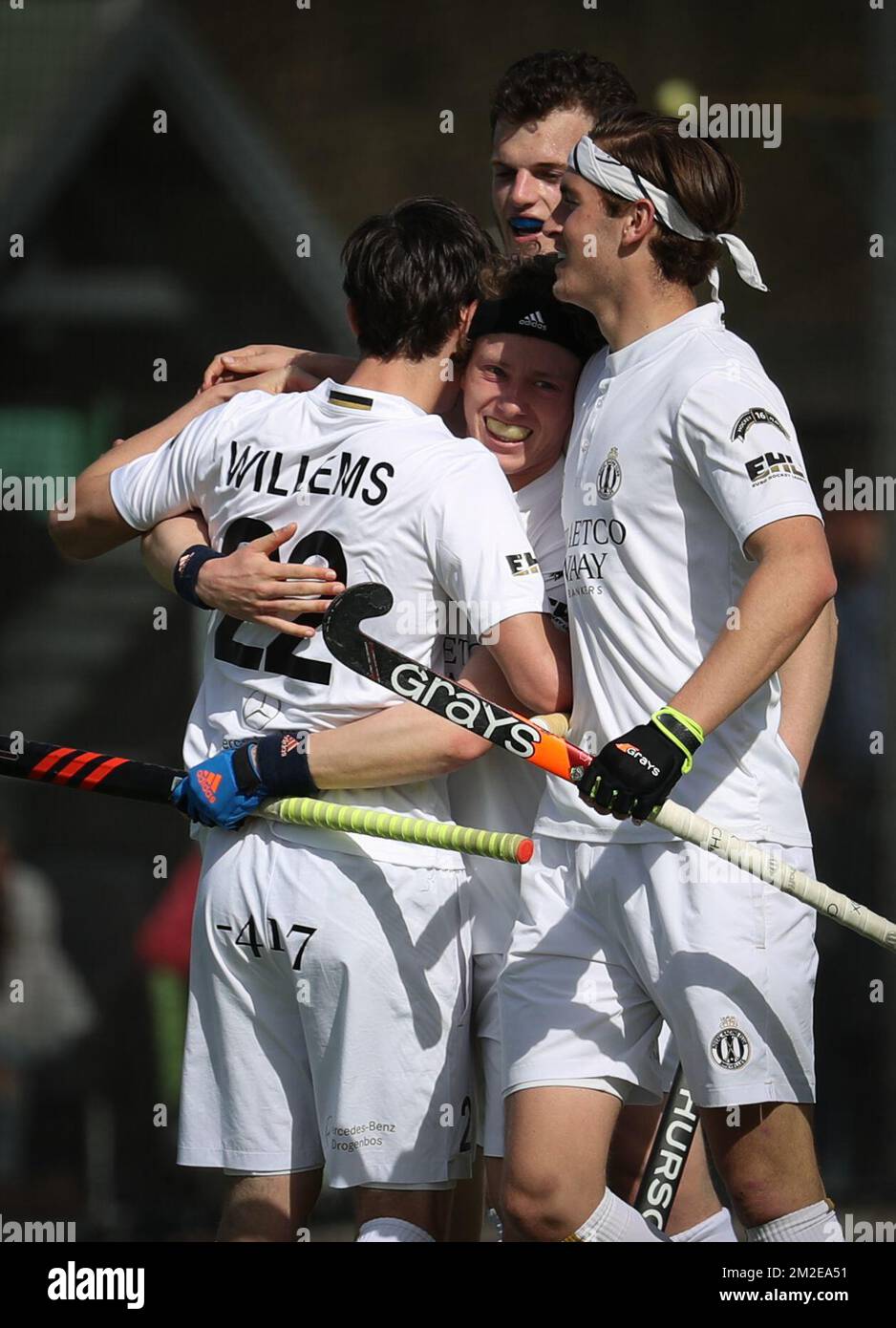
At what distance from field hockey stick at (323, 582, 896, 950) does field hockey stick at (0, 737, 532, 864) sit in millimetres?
138

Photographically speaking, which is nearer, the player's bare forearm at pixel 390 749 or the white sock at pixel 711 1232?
the player's bare forearm at pixel 390 749

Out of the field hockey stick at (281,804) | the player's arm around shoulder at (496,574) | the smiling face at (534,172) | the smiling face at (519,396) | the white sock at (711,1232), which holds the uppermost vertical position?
the smiling face at (534,172)

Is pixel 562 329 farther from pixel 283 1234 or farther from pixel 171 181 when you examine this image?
pixel 171 181

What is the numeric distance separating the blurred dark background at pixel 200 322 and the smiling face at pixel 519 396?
5.01 feet

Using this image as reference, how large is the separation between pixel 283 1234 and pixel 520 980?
0.56m

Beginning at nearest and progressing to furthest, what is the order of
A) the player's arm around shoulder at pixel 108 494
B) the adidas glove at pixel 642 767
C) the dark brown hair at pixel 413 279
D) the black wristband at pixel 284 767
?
the adidas glove at pixel 642 767 < the black wristband at pixel 284 767 < the dark brown hair at pixel 413 279 < the player's arm around shoulder at pixel 108 494

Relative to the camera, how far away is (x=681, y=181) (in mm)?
2441

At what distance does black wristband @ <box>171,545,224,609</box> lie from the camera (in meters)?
2.62

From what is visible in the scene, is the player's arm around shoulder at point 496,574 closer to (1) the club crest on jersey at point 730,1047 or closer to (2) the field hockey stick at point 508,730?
(2) the field hockey stick at point 508,730

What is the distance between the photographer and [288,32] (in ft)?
14.0

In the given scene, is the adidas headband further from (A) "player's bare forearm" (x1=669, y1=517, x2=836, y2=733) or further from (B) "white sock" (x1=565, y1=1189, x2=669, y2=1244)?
(B) "white sock" (x1=565, y1=1189, x2=669, y2=1244)

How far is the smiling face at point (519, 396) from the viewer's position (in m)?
2.68

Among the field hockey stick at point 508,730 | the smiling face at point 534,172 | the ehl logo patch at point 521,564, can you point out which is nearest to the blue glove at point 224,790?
the field hockey stick at point 508,730
